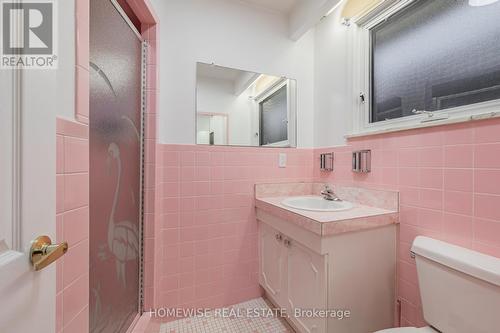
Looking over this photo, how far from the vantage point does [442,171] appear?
1.09 m

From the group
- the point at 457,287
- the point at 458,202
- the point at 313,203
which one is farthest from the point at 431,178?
the point at 313,203

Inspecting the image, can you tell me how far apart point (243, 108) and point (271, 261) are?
1240 millimetres

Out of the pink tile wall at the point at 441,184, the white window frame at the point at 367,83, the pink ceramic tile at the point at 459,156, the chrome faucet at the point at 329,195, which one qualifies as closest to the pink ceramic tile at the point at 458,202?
the pink tile wall at the point at 441,184

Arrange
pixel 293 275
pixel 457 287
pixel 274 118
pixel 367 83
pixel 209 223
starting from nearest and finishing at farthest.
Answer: pixel 457 287
pixel 293 275
pixel 367 83
pixel 209 223
pixel 274 118

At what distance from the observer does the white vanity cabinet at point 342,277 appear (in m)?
1.11

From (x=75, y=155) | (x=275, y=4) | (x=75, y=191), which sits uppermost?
(x=275, y=4)

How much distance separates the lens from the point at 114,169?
3.44 feet

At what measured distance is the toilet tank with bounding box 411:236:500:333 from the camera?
2.61 feet

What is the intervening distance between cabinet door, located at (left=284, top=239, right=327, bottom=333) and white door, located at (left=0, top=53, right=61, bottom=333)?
3.51ft

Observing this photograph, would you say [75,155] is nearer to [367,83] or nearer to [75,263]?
[75,263]

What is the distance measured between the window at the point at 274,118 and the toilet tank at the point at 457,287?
1215mm

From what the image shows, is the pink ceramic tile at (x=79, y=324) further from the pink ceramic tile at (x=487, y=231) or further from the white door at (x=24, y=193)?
the pink ceramic tile at (x=487, y=231)

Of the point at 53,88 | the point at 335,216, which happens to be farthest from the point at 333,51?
the point at 53,88

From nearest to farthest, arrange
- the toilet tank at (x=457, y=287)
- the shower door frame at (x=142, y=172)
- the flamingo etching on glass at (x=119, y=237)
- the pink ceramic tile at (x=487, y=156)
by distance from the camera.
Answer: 1. the toilet tank at (x=457, y=287)
2. the pink ceramic tile at (x=487, y=156)
3. the flamingo etching on glass at (x=119, y=237)
4. the shower door frame at (x=142, y=172)
